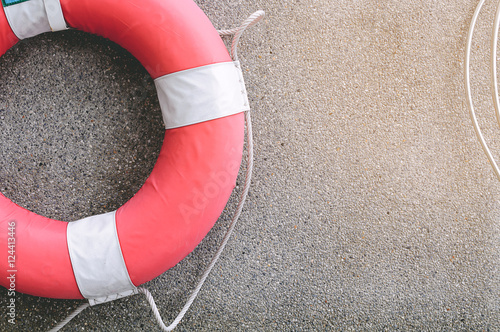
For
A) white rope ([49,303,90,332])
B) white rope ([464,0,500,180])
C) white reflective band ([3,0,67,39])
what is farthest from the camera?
white rope ([464,0,500,180])

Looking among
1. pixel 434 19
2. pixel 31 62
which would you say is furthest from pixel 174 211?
pixel 434 19

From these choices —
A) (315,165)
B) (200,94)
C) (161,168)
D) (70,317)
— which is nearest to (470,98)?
(315,165)

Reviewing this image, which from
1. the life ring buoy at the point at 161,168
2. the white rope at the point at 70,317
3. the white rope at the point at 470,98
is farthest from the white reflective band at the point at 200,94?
the white rope at the point at 470,98

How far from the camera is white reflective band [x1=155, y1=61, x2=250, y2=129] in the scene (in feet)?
2.45

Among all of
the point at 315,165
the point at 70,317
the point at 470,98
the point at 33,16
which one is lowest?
the point at 70,317

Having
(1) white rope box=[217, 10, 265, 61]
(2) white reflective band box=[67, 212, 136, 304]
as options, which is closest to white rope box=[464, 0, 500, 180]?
(1) white rope box=[217, 10, 265, 61]

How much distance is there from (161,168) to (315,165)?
50cm

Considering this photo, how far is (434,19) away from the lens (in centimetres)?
104

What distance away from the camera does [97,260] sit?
75cm

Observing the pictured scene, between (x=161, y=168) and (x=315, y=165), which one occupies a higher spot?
(x=161, y=168)

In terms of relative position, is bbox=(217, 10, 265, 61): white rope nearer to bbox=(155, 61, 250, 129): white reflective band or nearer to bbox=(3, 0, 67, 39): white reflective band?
bbox=(155, 61, 250, 129): white reflective band

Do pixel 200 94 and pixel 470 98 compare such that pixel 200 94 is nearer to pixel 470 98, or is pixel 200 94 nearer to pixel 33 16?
pixel 33 16

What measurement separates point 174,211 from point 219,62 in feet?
1.30

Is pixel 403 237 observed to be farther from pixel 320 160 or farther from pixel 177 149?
pixel 177 149
